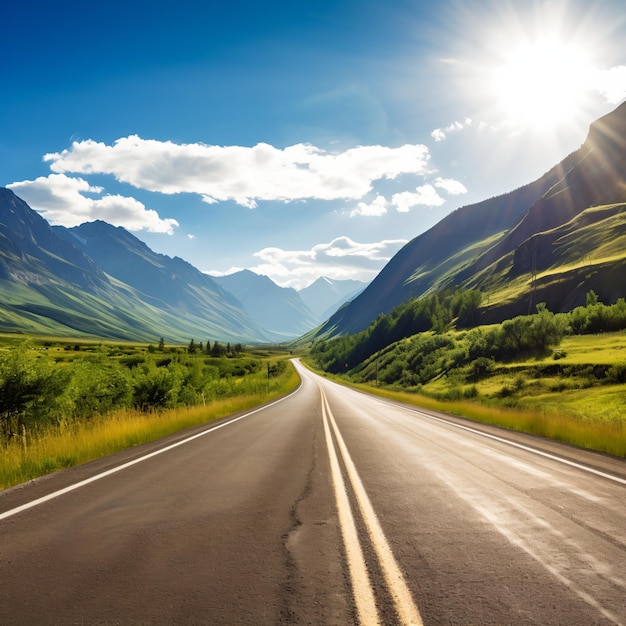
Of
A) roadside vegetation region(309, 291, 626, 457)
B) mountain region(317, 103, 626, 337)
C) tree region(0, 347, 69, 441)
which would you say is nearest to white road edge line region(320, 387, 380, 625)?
roadside vegetation region(309, 291, 626, 457)

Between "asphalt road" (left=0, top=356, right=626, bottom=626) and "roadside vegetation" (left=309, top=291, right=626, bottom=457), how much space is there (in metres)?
6.04

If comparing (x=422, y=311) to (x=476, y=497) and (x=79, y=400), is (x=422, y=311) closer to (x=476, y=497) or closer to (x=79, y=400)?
(x=79, y=400)

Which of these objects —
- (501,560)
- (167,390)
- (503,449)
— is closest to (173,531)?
(501,560)

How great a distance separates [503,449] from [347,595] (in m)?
8.77

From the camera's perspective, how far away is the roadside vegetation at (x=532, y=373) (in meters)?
16.0

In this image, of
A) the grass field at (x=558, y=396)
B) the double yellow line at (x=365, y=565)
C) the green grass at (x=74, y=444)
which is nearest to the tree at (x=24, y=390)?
the green grass at (x=74, y=444)

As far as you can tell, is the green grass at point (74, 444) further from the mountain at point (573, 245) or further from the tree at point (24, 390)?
the mountain at point (573, 245)

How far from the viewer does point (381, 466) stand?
8.50 metres

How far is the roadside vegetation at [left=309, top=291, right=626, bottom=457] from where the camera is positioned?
16.0 meters

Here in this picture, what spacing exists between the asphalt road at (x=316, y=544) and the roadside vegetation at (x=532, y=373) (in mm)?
6039

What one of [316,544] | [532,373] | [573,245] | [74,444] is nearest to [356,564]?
[316,544]

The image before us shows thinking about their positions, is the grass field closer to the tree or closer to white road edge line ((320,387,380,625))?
white road edge line ((320,387,380,625))

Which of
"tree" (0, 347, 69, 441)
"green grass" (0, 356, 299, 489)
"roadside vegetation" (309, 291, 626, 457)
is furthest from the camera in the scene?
"roadside vegetation" (309, 291, 626, 457)

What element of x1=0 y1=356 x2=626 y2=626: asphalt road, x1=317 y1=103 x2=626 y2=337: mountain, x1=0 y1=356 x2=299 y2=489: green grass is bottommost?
x1=0 y1=356 x2=299 y2=489: green grass
